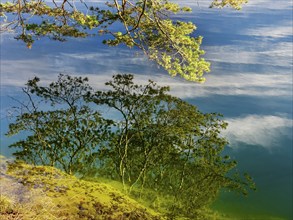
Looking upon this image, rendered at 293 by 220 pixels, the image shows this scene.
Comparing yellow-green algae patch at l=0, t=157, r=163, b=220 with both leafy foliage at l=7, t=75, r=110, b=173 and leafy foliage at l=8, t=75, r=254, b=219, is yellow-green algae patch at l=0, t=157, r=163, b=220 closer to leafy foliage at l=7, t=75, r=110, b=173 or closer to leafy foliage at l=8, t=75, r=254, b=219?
leafy foliage at l=8, t=75, r=254, b=219

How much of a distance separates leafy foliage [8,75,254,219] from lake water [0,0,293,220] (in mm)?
1505

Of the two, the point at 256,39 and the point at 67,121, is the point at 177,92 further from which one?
the point at 256,39

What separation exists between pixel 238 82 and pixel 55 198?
30482 mm

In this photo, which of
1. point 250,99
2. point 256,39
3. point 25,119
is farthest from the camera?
point 256,39

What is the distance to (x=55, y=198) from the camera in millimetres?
4961

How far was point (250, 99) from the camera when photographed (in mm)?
28531

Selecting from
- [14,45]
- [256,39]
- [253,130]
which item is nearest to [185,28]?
[253,130]

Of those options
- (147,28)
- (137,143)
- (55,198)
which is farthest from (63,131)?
(55,198)

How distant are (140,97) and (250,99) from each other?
17325 mm

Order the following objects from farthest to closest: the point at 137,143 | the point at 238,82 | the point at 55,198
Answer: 1. the point at 238,82
2. the point at 137,143
3. the point at 55,198

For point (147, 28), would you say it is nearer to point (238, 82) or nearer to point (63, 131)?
point (63, 131)

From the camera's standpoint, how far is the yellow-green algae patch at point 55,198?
15.1ft

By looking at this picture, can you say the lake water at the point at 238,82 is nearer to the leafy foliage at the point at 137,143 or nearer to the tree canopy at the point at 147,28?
the tree canopy at the point at 147,28

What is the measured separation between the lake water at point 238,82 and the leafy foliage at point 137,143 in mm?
1505
